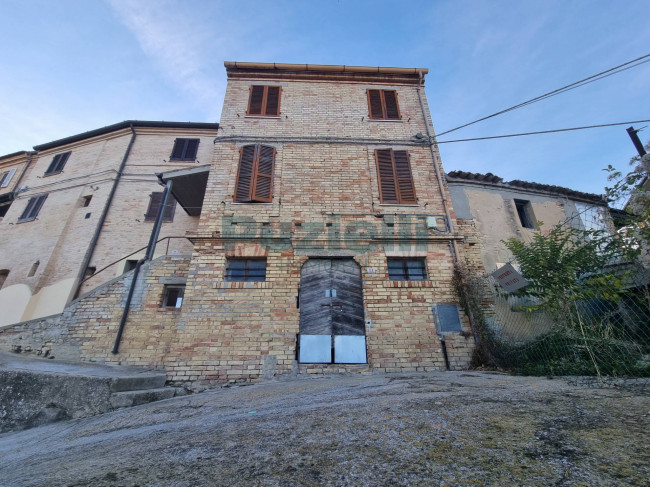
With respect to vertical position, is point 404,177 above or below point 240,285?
above

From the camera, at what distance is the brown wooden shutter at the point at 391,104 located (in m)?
9.31

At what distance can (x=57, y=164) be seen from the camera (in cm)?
1304

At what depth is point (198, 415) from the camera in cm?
326

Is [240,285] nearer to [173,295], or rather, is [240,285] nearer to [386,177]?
[173,295]

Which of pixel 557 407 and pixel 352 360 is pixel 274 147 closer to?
pixel 352 360

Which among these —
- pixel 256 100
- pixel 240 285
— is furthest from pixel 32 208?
pixel 240 285

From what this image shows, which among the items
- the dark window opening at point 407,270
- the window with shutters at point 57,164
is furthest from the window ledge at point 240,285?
the window with shutters at point 57,164

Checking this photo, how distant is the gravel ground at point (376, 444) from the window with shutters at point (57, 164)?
13691mm

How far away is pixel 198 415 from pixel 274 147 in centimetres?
690

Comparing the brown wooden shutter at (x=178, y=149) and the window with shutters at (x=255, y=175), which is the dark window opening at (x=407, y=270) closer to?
the window with shutters at (x=255, y=175)

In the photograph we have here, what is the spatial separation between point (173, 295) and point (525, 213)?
34.7 ft

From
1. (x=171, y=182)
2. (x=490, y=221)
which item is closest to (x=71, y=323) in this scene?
(x=171, y=182)

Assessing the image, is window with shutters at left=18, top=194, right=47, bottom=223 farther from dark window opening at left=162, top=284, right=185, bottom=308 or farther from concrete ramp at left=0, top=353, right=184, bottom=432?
concrete ramp at left=0, top=353, right=184, bottom=432

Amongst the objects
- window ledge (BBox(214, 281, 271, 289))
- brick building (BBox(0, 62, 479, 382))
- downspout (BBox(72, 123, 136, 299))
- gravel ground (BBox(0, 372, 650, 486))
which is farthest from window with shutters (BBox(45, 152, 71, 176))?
gravel ground (BBox(0, 372, 650, 486))
